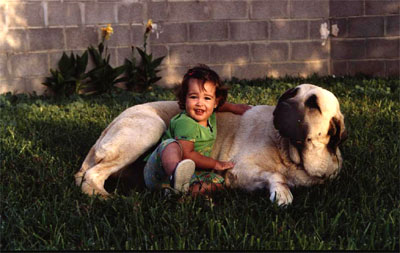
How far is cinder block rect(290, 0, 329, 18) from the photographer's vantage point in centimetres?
736

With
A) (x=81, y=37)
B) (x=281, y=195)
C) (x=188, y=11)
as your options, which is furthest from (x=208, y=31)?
(x=281, y=195)

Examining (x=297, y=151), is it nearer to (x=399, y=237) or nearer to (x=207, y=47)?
(x=399, y=237)

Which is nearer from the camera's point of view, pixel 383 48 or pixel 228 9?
pixel 228 9

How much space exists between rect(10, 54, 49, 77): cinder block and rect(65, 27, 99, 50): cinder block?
403 mm

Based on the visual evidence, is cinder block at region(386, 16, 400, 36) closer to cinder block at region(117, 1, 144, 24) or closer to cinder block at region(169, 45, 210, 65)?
cinder block at region(169, 45, 210, 65)

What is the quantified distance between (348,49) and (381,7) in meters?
0.77

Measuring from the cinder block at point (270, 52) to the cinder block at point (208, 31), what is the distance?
52 centimetres

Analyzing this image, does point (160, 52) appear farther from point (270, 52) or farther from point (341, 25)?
point (341, 25)

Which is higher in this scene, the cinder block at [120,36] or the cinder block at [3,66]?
the cinder block at [120,36]

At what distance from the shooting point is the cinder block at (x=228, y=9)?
712 cm

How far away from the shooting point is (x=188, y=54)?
23.4 ft

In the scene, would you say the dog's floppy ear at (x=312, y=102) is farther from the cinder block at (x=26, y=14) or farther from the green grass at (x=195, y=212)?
the cinder block at (x=26, y=14)

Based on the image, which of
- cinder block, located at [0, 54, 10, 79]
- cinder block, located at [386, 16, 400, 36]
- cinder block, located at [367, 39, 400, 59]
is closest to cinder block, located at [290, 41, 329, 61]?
cinder block, located at [367, 39, 400, 59]

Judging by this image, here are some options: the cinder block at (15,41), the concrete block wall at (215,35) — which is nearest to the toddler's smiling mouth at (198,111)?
the concrete block wall at (215,35)
